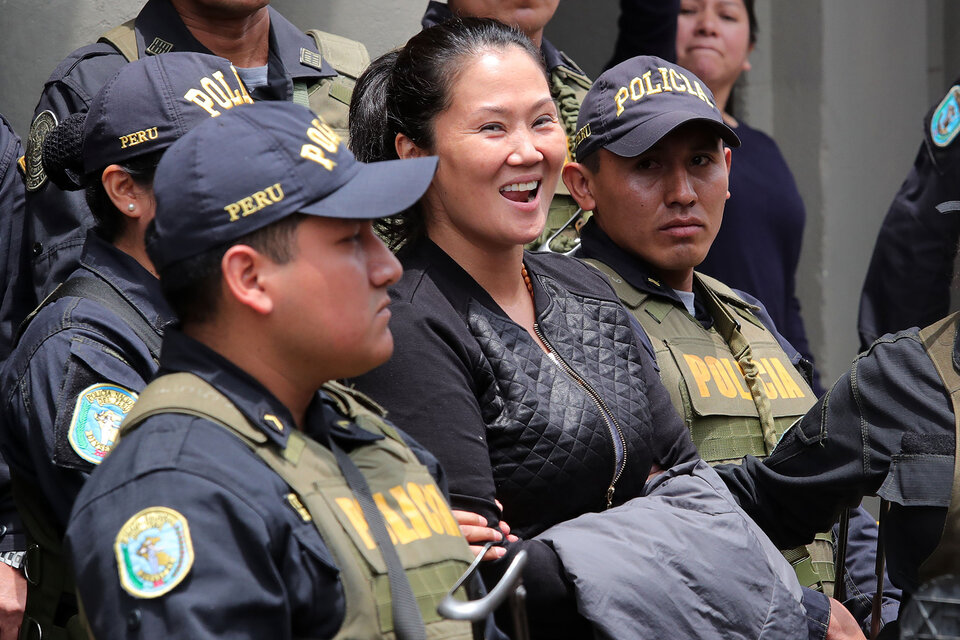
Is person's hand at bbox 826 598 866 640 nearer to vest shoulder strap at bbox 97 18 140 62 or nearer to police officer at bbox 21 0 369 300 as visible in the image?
police officer at bbox 21 0 369 300

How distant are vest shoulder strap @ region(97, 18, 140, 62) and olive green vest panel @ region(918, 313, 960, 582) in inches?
83.4

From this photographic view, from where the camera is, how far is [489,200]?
105 inches

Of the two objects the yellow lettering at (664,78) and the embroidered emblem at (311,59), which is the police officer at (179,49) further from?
the yellow lettering at (664,78)

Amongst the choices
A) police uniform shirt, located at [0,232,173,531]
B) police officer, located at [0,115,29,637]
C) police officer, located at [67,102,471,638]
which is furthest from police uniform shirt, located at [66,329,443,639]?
police officer, located at [0,115,29,637]

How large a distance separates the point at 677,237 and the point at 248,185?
1634mm

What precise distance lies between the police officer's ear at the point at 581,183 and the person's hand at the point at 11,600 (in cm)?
165

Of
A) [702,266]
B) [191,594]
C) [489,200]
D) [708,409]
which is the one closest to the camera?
[191,594]

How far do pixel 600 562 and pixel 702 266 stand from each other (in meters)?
2.50

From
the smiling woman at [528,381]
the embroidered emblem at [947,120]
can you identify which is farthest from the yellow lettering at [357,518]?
the embroidered emblem at [947,120]

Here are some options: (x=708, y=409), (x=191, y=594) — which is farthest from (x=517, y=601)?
(x=708, y=409)

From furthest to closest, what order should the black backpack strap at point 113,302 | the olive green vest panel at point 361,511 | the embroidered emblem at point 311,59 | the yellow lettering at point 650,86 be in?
the embroidered emblem at point 311,59 → the yellow lettering at point 650,86 → the black backpack strap at point 113,302 → the olive green vest panel at point 361,511

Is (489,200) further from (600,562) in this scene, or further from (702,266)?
(702,266)

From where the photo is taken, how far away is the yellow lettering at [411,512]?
6.47 ft

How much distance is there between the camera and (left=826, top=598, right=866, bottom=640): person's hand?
2.68 meters
